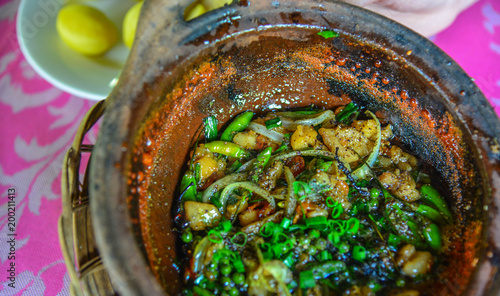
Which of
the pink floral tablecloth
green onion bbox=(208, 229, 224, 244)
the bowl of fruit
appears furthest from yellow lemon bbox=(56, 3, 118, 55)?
green onion bbox=(208, 229, 224, 244)

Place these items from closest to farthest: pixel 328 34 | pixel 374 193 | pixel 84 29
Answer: pixel 328 34 → pixel 374 193 → pixel 84 29

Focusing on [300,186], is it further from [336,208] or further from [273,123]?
[273,123]

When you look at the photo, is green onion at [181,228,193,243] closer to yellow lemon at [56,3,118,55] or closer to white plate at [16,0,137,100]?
white plate at [16,0,137,100]

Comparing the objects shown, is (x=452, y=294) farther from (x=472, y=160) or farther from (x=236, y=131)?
(x=236, y=131)

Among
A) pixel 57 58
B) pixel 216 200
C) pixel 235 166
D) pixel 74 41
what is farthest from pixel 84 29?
pixel 216 200

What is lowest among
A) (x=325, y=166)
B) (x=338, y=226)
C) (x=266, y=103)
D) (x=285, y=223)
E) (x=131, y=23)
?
(x=338, y=226)

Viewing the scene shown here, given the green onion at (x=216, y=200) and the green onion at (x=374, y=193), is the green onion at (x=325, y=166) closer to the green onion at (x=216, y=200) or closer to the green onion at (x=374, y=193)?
the green onion at (x=374, y=193)

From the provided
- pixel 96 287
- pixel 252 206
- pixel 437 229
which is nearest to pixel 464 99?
pixel 437 229
